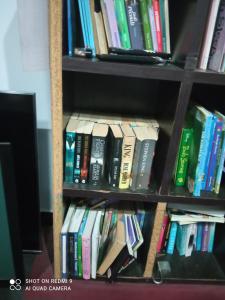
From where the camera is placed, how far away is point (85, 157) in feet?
3.09

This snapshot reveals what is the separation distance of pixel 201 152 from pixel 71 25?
61 centimetres

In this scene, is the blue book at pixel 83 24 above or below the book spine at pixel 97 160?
above

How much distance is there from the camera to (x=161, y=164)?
945mm

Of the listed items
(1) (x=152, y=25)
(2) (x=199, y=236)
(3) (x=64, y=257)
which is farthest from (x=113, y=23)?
(2) (x=199, y=236)

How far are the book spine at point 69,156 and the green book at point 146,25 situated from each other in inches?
15.6

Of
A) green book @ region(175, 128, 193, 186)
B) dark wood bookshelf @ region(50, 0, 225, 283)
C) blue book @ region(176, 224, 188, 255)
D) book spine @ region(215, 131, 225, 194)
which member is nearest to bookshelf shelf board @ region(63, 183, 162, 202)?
dark wood bookshelf @ region(50, 0, 225, 283)

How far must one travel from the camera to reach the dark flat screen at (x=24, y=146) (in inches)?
38.1

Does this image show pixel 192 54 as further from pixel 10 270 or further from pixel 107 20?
pixel 10 270

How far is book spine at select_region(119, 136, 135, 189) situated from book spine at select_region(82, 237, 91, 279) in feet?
0.92

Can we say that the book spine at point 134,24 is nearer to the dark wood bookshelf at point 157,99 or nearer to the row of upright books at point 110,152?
the dark wood bookshelf at point 157,99

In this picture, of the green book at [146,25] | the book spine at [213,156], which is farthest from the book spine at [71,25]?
the book spine at [213,156]

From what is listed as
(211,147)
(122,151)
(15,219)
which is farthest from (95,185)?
(211,147)

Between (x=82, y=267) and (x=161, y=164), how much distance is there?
1.91 feet

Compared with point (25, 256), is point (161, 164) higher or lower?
higher
